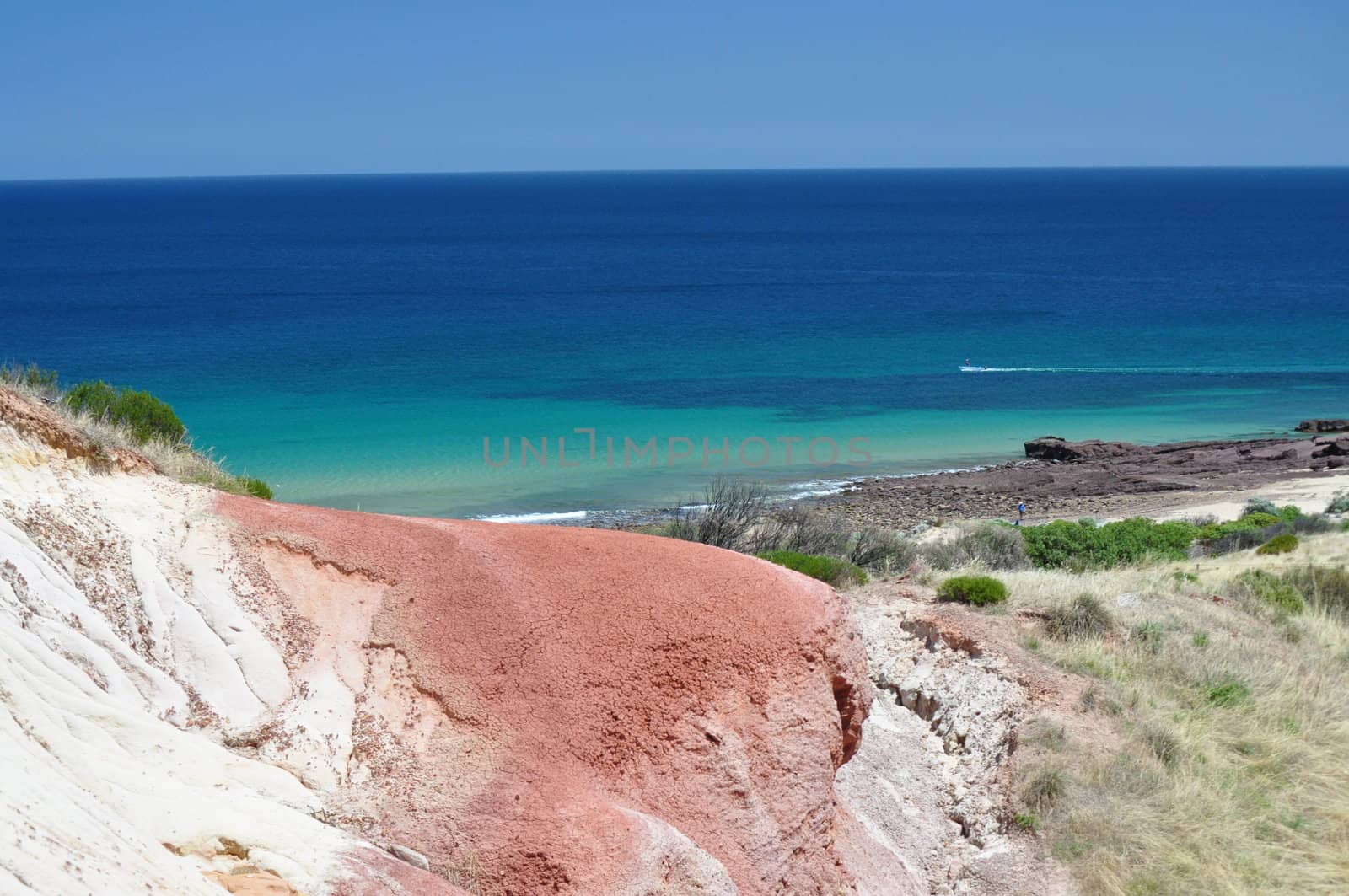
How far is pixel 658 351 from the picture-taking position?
61.7 m

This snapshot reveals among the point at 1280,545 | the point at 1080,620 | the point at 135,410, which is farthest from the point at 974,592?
the point at 135,410

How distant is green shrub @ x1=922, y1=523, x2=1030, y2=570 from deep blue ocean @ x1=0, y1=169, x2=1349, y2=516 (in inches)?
517

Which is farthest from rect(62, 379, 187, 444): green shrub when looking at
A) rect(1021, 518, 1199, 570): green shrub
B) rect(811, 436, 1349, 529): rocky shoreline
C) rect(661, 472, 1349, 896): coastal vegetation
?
rect(811, 436, 1349, 529): rocky shoreline

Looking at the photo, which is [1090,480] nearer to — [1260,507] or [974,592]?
[1260,507]

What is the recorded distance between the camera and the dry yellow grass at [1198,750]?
1109 centimetres

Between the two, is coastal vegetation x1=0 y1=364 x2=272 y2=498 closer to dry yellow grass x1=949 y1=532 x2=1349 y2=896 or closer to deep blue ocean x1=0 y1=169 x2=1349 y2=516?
dry yellow grass x1=949 y1=532 x2=1349 y2=896

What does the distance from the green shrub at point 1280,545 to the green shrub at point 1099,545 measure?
1592 millimetres

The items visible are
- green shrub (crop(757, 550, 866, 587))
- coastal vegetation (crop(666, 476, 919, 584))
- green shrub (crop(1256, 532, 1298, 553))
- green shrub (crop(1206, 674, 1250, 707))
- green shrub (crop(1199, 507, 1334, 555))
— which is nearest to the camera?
green shrub (crop(1206, 674, 1250, 707))

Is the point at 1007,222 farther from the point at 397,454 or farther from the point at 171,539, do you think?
the point at 171,539

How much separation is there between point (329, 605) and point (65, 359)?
175 ft

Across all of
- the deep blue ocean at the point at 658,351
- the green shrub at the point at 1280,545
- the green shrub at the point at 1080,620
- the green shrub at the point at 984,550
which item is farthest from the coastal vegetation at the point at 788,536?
the deep blue ocean at the point at 658,351

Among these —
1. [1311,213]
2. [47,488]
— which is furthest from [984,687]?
[1311,213]

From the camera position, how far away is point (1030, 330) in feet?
229

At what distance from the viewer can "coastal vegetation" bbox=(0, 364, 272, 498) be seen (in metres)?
10.2
